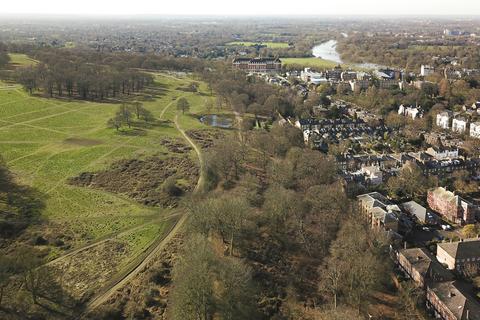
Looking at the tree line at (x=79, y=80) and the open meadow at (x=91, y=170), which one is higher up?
the tree line at (x=79, y=80)

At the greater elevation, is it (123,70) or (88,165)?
(123,70)

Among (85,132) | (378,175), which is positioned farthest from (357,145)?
(85,132)

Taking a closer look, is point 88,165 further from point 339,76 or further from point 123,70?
point 339,76

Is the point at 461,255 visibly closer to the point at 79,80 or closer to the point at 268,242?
the point at 268,242

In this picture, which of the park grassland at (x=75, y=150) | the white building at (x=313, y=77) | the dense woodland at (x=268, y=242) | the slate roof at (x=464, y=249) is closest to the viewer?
the dense woodland at (x=268, y=242)

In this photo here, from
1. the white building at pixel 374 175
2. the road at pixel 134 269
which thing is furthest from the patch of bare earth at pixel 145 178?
the white building at pixel 374 175

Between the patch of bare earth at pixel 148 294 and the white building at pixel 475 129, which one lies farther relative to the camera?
the white building at pixel 475 129

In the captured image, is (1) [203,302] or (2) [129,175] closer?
(1) [203,302]

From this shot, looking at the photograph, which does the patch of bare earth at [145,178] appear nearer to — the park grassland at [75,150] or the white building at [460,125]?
the park grassland at [75,150]
